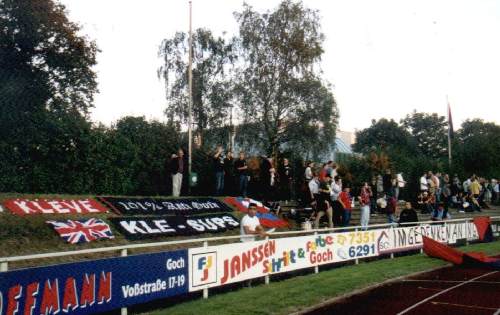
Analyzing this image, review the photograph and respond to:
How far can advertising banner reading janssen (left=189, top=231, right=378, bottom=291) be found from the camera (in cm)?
1070

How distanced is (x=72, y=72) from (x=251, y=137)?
13.0m

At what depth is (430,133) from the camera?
3967 inches

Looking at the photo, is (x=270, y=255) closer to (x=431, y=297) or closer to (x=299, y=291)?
(x=299, y=291)

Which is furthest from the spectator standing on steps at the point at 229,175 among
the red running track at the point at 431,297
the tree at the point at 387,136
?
the tree at the point at 387,136

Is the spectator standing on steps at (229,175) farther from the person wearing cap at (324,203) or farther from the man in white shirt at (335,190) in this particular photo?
the person wearing cap at (324,203)

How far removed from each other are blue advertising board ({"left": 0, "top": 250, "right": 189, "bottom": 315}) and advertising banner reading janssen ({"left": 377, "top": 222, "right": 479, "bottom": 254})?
33.3 ft

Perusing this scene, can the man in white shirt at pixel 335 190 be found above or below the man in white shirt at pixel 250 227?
above

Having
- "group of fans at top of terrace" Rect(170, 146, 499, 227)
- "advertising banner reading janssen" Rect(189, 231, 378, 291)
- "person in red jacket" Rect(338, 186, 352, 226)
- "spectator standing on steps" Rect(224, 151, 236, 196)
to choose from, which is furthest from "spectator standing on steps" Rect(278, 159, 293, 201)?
"advertising banner reading janssen" Rect(189, 231, 378, 291)

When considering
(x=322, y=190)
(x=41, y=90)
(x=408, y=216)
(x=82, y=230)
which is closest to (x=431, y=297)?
(x=322, y=190)

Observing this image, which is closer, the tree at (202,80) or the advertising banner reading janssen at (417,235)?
the advertising banner reading janssen at (417,235)

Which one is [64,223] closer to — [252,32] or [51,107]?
[51,107]

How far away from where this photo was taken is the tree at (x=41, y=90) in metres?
21.1

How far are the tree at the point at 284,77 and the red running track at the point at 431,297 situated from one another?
2313cm

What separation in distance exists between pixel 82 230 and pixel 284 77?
Result: 24693 mm
